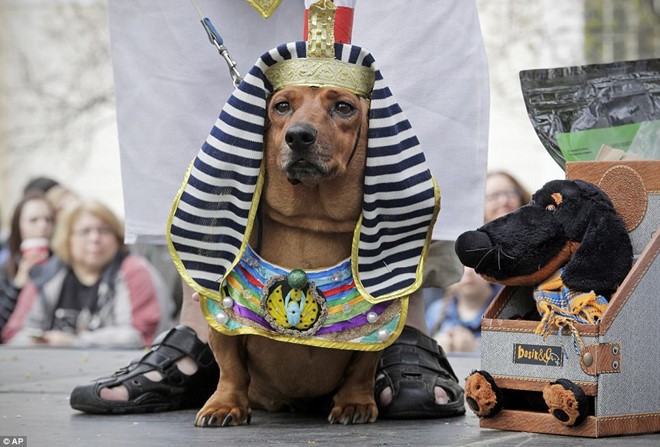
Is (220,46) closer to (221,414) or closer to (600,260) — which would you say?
(221,414)

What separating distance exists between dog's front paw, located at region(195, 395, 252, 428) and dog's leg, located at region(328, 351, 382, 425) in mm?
214

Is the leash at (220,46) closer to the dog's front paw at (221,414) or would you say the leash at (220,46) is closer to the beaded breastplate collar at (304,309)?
the beaded breastplate collar at (304,309)

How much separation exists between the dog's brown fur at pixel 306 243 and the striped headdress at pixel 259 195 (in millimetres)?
40

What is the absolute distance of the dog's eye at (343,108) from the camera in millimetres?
2658

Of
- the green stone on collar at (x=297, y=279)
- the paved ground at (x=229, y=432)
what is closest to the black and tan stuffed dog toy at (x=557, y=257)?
the paved ground at (x=229, y=432)

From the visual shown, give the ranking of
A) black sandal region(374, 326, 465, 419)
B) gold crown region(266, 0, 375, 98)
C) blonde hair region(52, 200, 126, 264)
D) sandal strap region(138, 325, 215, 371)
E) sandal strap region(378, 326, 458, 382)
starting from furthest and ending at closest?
blonde hair region(52, 200, 126, 264) → sandal strap region(138, 325, 215, 371) → sandal strap region(378, 326, 458, 382) → black sandal region(374, 326, 465, 419) → gold crown region(266, 0, 375, 98)

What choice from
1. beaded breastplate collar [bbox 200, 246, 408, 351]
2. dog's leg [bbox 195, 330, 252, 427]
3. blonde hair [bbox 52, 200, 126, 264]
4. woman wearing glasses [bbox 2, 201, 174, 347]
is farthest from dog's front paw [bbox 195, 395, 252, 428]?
blonde hair [bbox 52, 200, 126, 264]

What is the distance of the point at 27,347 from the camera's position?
502cm

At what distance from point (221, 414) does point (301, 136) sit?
2.21ft

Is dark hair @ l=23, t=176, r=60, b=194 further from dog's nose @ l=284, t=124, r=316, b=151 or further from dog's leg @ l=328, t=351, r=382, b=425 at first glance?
dog's nose @ l=284, t=124, r=316, b=151

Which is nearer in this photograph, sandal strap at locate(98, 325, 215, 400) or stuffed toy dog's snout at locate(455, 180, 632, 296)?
stuffed toy dog's snout at locate(455, 180, 632, 296)

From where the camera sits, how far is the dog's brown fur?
266cm

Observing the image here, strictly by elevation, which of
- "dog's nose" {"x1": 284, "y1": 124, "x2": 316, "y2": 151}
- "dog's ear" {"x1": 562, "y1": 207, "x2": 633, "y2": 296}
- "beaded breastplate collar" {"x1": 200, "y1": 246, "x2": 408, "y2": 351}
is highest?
"dog's nose" {"x1": 284, "y1": 124, "x2": 316, "y2": 151}

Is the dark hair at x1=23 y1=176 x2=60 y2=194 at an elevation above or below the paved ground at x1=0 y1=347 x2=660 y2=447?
above
